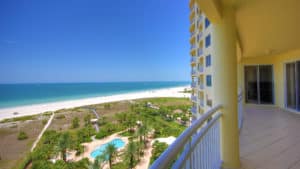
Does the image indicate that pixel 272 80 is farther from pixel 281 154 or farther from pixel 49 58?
pixel 49 58

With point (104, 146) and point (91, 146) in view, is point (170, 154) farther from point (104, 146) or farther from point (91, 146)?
point (91, 146)

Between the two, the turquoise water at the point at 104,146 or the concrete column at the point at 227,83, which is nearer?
the concrete column at the point at 227,83

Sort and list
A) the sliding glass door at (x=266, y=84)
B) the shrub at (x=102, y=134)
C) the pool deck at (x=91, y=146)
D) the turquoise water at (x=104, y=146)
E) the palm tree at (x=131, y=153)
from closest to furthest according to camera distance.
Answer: the sliding glass door at (x=266, y=84) < the palm tree at (x=131, y=153) < the pool deck at (x=91, y=146) < the turquoise water at (x=104, y=146) < the shrub at (x=102, y=134)

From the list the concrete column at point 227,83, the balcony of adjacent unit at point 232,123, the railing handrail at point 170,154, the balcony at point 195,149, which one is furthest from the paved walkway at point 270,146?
the railing handrail at point 170,154

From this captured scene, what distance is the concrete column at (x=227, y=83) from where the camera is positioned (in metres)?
1.68

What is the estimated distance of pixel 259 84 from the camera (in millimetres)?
6691

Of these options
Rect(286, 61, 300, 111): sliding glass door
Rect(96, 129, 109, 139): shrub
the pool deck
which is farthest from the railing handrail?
Rect(96, 129, 109, 139): shrub

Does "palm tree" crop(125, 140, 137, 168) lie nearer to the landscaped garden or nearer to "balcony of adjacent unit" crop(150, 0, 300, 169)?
the landscaped garden

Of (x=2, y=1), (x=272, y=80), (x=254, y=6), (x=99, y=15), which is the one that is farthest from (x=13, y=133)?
(x=99, y=15)

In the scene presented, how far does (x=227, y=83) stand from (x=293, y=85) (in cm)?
566

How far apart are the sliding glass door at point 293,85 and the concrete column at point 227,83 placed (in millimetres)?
5187

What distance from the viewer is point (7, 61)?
95.1 ft

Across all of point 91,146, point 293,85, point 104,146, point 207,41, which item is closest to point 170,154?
point 293,85

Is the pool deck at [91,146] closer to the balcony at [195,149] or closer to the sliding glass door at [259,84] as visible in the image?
the sliding glass door at [259,84]
